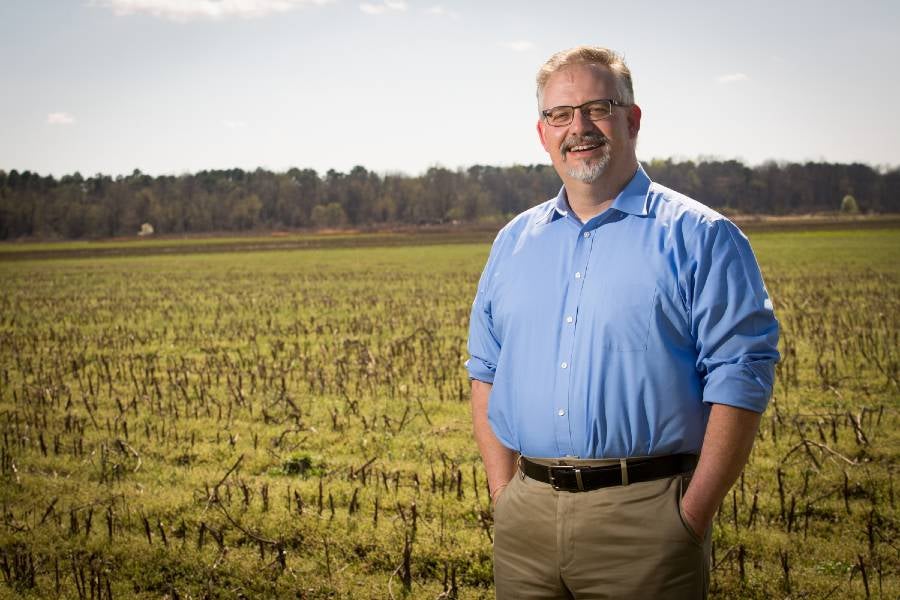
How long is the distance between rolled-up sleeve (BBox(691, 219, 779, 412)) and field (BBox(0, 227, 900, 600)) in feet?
10.4

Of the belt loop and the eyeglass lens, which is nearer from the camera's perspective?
the belt loop

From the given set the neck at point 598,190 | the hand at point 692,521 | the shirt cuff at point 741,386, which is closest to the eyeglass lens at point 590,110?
the neck at point 598,190

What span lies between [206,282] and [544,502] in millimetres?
34164

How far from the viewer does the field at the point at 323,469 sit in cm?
569

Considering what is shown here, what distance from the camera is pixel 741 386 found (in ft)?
8.77

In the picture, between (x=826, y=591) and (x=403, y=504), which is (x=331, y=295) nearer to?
(x=403, y=504)

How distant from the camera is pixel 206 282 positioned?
35125 millimetres

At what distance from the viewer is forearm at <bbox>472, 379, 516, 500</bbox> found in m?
3.32

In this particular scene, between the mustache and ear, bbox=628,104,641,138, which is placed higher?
ear, bbox=628,104,641,138

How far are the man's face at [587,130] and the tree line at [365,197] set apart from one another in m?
138

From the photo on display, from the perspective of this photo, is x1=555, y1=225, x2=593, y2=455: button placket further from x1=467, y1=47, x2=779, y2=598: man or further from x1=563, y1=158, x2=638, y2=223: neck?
x1=563, y1=158, x2=638, y2=223: neck

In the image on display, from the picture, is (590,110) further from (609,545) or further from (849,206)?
(849,206)

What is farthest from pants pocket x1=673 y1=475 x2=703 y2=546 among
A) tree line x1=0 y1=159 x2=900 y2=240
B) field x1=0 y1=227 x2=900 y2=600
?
tree line x1=0 y1=159 x2=900 y2=240

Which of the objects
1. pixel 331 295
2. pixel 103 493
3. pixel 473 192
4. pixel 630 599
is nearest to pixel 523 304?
pixel 630 599
